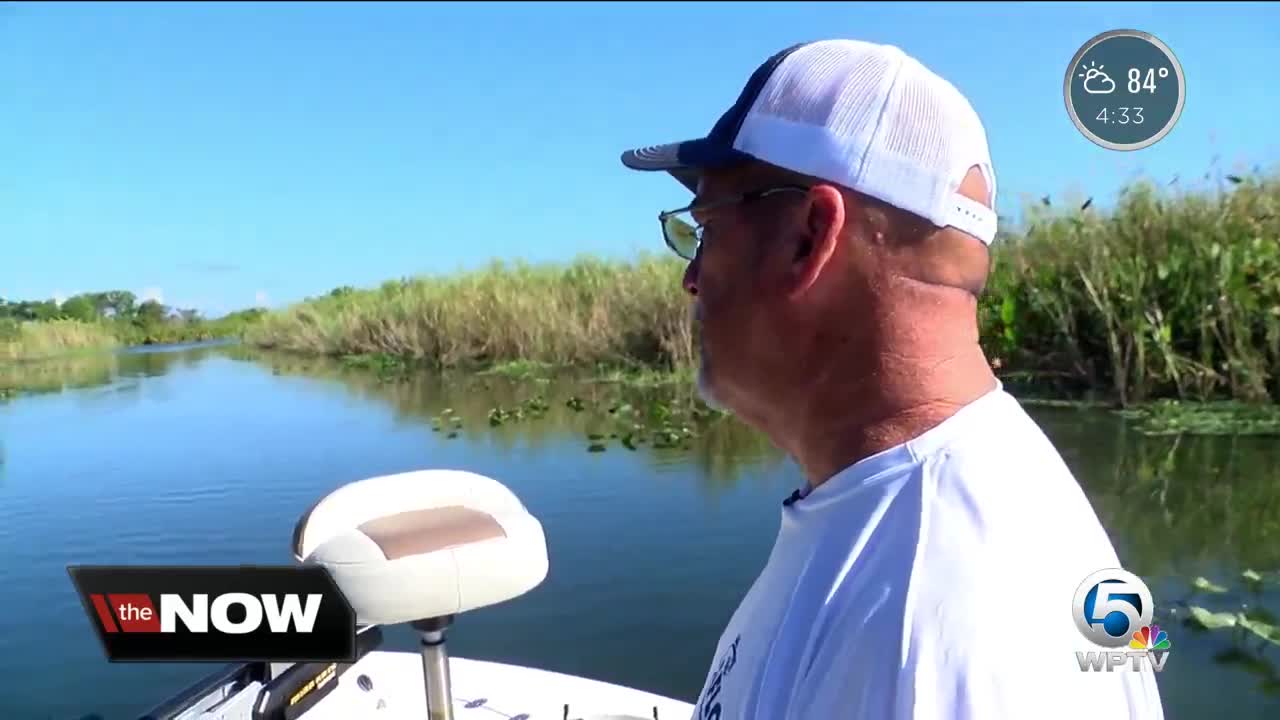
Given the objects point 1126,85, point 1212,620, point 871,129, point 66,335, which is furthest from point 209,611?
point 1212,620

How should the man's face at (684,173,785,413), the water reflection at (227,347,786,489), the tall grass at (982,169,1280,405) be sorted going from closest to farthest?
1. the man's face at (684,173,785,413)
2. the tall grass at (982,169,1280,405)
3. the water reflection at (227,347,786,489)

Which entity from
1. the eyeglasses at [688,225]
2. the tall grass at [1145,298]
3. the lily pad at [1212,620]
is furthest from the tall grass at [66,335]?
the tall grass at [1145,298]

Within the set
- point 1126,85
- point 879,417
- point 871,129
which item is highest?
point 1126,85

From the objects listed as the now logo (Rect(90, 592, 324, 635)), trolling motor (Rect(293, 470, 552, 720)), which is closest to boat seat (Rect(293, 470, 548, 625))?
trolling motor (Rect(293, 470, 552, 720))

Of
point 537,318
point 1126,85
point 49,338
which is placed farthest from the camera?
point 537,318

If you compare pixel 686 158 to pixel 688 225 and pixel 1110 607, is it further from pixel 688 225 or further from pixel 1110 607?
pixel 1110 607

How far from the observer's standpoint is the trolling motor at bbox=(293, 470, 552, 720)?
1934 millimetres

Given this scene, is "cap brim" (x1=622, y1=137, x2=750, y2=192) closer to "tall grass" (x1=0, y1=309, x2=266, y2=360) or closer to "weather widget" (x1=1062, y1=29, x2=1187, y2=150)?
"weather widget" (x1=1062, y1=29, x2=1187, y2=150)

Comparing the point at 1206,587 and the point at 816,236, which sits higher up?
the point at 816,236

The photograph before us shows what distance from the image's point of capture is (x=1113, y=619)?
0.87 meters

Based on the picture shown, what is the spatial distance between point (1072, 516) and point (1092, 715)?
178 mm

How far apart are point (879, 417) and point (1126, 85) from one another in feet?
3.05

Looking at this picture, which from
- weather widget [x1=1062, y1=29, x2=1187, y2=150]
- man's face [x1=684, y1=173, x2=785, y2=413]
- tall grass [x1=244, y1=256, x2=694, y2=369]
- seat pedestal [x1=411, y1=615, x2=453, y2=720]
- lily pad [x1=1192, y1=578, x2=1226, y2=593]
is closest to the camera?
man's face [x1=684, y1=173, x2=785, y2=413]

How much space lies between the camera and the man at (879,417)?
29.5 inches
